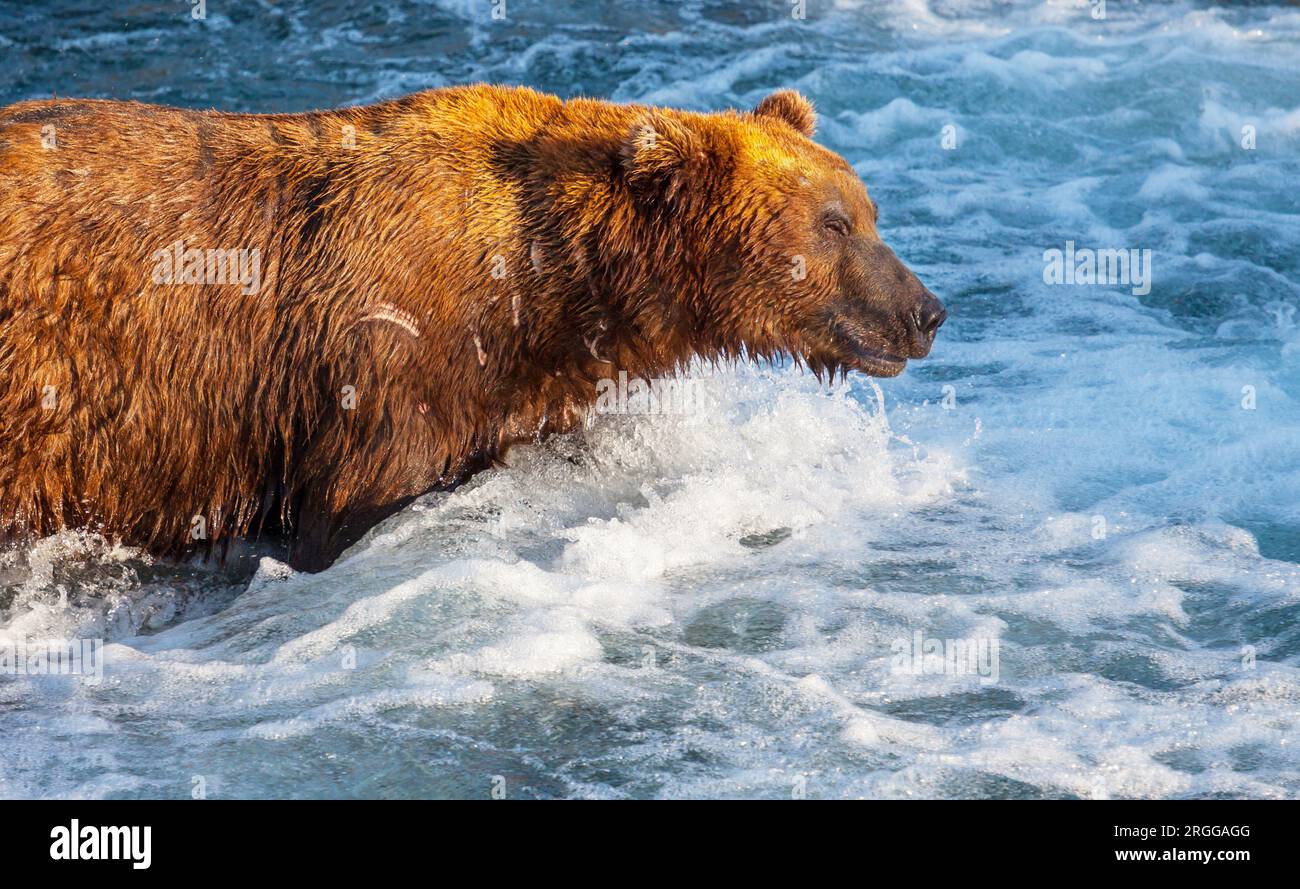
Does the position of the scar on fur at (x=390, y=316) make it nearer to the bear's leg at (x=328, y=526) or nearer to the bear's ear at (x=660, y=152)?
the bear's leg at (x=328, y=526)

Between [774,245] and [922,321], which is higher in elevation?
[774,245]

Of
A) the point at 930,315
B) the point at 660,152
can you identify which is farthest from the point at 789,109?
the point at 930,315

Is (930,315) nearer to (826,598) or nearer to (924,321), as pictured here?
(924,321)

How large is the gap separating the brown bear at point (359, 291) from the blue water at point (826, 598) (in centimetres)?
37

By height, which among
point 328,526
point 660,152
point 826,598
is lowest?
point 826,598

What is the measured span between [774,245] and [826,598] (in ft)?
4.82

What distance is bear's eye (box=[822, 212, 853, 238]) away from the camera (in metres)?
6.39

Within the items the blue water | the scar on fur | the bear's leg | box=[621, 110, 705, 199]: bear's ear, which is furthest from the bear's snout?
the bear's leg

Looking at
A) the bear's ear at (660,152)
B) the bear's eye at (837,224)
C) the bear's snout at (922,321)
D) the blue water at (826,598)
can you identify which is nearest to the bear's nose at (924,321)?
the bear's snout at (922,321)

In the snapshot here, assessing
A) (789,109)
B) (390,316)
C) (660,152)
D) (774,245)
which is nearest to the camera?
(390,316)

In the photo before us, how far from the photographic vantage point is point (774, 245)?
20.7 ft

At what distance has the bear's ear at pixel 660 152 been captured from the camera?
6113 millimetres
